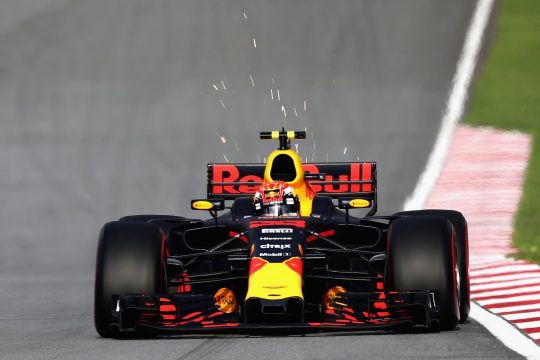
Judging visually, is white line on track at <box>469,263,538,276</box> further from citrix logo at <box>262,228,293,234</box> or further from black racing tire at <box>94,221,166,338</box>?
black racing tire at <box>94,221,166,338</box>

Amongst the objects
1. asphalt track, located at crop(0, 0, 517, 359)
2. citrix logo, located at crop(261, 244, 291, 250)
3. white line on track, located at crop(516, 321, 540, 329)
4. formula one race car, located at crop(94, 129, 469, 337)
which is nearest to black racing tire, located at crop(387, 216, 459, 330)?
formula one race car, located at crop(94, 129, 469, 337)

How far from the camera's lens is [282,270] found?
38.6 feet

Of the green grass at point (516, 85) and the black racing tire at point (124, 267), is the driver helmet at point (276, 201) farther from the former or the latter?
the green grass at point (516, 85)

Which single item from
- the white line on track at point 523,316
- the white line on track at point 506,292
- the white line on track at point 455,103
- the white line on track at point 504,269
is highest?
the white line on track at point 455,103

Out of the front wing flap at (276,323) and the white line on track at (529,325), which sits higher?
the front wing flap at (276,323)

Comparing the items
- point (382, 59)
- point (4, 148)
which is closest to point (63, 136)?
point (4, 148)

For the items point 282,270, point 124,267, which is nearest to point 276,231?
point 282,270

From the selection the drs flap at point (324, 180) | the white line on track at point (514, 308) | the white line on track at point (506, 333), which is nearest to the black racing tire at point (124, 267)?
the white line on track at point (506, 333)

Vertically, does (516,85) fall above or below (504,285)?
above

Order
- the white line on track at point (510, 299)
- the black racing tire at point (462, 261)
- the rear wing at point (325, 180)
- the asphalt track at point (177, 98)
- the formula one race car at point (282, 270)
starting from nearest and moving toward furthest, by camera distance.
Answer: the formula one race car at point (282, 270)
the black racing tire at point (462, 261)
the white line on track at point (510, 299)
the rear wing at point (325, 180)
the asphalt track at point (177, 98)

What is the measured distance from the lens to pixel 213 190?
15805 millimetres

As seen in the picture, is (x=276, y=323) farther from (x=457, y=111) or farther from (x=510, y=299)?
(x=457, y=111)

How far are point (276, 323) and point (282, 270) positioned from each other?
0.55 metres

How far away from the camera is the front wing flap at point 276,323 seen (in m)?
11.1
